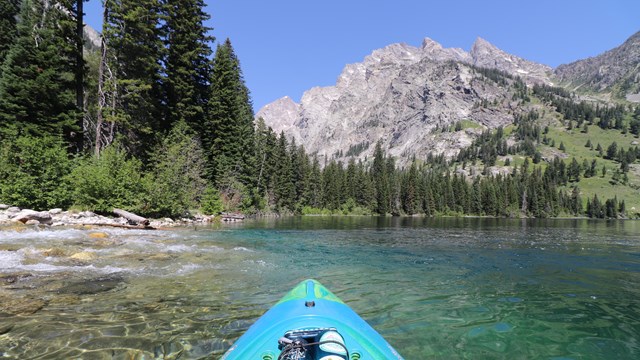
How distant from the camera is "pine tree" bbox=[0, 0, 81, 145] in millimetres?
25609

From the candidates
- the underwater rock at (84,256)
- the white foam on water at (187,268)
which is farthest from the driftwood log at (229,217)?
the white foam on water at (187,268)

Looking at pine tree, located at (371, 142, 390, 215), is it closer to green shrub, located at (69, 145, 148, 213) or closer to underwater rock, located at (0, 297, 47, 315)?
green shrub, located at (69, 145, 148, 213)

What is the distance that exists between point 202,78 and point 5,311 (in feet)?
142

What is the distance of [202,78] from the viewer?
45.8m

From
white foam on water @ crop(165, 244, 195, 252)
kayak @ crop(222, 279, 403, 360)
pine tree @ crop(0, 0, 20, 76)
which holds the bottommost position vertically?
white foam on water @ crop(165, 244, 195, 252)

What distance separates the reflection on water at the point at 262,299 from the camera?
19.8 ft

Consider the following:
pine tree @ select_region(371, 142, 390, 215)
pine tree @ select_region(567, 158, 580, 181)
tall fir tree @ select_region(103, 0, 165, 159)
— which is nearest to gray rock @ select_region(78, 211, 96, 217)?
tall fir tree @ select_region(103, 0, 165, 159)

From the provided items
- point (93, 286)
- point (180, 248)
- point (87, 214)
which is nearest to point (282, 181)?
point (87, 214)

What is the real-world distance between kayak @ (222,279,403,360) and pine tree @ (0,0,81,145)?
28460mm

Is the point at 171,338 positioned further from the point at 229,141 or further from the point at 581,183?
the point at 581,183

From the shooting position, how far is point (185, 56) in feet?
129

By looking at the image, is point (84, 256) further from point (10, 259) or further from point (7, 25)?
point (7, 25)

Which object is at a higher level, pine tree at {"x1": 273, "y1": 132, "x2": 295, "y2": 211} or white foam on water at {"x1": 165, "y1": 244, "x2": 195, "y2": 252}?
pine tree at {"x1": 273, "y1": 132, "x2": 295, "y2": 211}

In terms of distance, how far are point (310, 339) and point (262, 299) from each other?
4712mm
